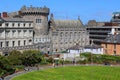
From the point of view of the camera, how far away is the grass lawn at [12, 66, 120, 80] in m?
70.1

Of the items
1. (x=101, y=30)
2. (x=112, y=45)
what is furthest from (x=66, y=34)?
(x=101, y=30)

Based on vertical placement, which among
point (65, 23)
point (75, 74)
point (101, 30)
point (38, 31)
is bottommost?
point (75, 74)

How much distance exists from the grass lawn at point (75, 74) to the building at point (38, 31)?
24.0 meters

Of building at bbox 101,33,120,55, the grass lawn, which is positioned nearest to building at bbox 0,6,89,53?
building at bbox 101,33,120,55

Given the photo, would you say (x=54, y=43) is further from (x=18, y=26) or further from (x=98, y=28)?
(x=98, y=28)

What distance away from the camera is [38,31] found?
122938 mm

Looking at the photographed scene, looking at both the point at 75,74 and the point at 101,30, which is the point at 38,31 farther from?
the point at 75,74

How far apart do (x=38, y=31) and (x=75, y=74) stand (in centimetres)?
4997

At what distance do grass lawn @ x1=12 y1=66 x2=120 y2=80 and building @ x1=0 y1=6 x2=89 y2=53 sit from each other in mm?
24036

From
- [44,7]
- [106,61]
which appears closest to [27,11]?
[44,7]

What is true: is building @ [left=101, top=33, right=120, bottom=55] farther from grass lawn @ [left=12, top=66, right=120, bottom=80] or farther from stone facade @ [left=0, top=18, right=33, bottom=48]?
grass lawn @ [left=12, top=66, right=120, bottom=80]

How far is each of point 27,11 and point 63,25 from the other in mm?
19101

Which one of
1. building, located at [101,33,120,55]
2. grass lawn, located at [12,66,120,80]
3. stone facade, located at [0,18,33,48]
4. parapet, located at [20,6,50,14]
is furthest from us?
parapet, located at [20,6,50,14]

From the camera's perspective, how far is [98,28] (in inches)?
6403
